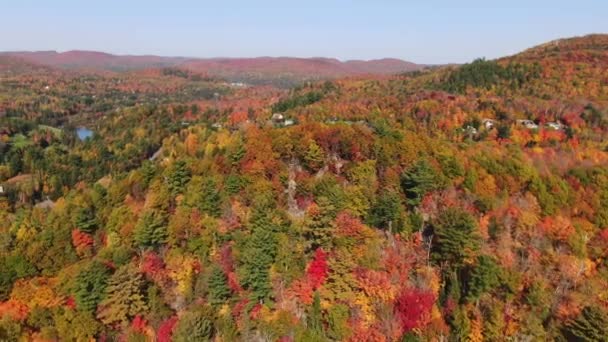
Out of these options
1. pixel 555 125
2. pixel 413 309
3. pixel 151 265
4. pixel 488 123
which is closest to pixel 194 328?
pixel 151 265

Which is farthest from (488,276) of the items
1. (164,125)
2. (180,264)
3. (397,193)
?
(164,125)

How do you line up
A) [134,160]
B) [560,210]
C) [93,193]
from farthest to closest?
[134,160] → [93,193] → [560,210]

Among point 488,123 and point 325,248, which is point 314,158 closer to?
point 325,248

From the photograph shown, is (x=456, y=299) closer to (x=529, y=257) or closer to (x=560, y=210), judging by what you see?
(x=529, y=257)

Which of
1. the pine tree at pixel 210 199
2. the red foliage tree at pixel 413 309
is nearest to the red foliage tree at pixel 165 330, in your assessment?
the pine tree at pixel 210 199

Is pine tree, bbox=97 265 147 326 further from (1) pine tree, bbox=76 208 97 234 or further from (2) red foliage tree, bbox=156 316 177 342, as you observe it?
(1) pine tree, bbox=76 208 97 234

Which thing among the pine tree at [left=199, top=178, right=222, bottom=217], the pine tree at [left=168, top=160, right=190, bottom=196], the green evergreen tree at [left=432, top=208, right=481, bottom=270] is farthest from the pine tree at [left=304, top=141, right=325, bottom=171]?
the green evergreen tree at [left=432, top=208, right=481, bottom=270]
